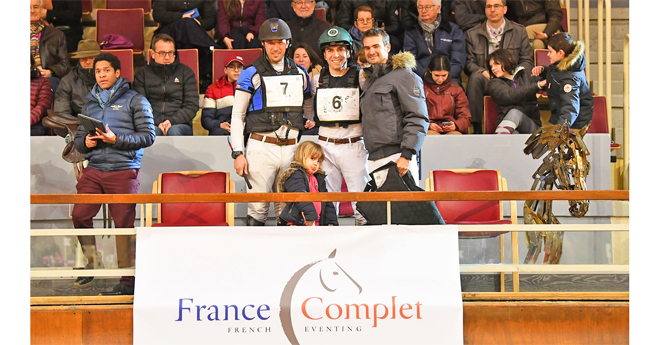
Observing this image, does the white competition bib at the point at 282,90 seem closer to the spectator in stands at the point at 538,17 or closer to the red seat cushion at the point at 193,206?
the red seat cushion at the point at 193,206

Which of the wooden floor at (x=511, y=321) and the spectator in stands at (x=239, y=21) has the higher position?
the spectator in stands at (x=239, y=21)

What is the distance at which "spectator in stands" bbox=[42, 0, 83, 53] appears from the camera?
7449mm

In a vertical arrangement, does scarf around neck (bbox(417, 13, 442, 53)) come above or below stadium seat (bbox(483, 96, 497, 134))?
above

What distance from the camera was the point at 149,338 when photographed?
3.87 metres

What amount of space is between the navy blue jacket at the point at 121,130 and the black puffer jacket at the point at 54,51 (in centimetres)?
181

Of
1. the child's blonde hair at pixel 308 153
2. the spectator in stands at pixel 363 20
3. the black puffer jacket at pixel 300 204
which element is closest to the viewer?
the black puffer jacket at pixel 300 204

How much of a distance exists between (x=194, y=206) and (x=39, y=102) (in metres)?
2.42

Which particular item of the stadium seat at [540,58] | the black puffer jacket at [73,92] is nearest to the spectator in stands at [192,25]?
the black puffer jacket at [73,92]

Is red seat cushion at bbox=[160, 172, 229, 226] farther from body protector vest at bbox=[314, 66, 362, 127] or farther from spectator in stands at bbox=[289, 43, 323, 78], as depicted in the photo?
spectator in stands at bbox=[289, 43, 323, 78]

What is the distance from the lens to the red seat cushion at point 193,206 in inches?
180

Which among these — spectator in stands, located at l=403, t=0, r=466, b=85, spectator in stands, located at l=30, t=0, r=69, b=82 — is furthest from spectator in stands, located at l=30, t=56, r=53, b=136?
spectator in stands, located at l=403, t=0, r=466, b=85

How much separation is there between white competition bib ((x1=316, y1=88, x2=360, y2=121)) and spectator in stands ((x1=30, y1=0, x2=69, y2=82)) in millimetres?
2901

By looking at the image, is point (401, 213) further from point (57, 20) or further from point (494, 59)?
point (57, 20)

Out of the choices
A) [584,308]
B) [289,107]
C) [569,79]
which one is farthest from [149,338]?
[569,79]
